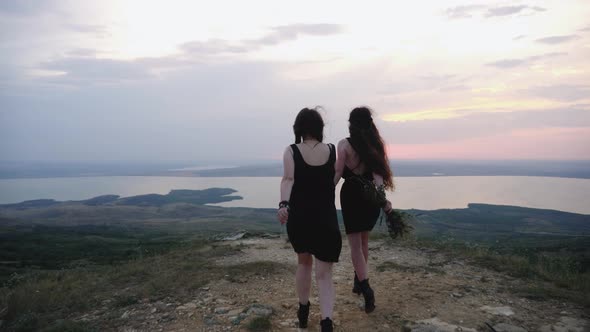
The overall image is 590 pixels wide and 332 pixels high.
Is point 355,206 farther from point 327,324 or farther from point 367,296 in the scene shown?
point 327,324

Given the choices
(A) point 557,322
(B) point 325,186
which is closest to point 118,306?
(B) point 325,186

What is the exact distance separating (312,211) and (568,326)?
3506mm

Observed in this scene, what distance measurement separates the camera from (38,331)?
16.6ft

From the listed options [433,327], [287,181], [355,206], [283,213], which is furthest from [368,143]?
[433,327]

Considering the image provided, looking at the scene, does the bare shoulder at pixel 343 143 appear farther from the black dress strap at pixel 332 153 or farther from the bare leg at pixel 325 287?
the bare leg at pixel 325 287

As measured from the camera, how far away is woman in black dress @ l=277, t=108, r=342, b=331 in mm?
3801

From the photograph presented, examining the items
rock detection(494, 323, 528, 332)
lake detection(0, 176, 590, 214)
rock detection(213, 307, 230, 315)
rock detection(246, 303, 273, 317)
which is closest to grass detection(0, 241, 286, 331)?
rock detection(213, 307, 230, 315)

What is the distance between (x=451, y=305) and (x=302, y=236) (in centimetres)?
278

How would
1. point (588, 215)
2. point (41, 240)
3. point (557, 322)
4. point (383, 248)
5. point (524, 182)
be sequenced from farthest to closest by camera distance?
1. point (524, 182)
2. point (588, 215)
3. point (41, 240)
4. point (383, 248)
5. point (557, 322)

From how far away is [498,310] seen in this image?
501 centimetres

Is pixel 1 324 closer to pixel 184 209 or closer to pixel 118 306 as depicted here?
pixel 118 306

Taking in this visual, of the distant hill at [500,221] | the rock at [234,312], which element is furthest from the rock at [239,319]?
the distant hill at [500,221]

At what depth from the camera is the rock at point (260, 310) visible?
5062 millimetres

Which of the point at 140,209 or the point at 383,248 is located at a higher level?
the point at 383,248
